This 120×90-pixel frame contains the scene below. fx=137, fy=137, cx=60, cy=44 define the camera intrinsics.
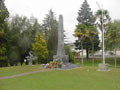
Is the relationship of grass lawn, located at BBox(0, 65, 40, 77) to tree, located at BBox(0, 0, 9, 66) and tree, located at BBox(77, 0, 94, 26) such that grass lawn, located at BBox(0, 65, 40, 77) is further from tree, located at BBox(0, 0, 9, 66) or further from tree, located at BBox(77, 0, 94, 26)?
tree, located at BBox(77, 0, 94, 26)

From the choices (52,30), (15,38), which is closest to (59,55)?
(15,38)

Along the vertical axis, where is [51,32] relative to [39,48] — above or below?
above

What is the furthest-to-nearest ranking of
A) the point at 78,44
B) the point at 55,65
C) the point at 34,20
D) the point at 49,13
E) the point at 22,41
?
the point at 49,13 < the point at 78,44 < the point at 34,20 < the point at 22,41 < the point at 55,65

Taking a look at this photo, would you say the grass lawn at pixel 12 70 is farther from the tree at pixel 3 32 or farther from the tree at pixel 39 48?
the tree at pixel 39 48

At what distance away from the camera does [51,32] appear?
3155cm

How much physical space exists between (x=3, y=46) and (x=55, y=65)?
1166cm

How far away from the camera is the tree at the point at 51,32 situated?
30.5 m

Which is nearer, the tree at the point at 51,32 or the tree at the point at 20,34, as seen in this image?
the tree at the point at 20,34

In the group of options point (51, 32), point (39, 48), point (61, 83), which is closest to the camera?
point (61, 83)

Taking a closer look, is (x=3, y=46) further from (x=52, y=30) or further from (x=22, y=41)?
(x=52, y=30)

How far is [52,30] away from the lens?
104 feet

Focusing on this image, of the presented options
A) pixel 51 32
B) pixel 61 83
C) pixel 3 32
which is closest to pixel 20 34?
pixel 3 32

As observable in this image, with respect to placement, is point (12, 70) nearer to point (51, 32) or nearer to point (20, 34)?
point (20, 34)

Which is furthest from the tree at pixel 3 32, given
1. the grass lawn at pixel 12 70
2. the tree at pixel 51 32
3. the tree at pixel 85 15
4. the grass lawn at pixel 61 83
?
the tree at pixel 85 15
